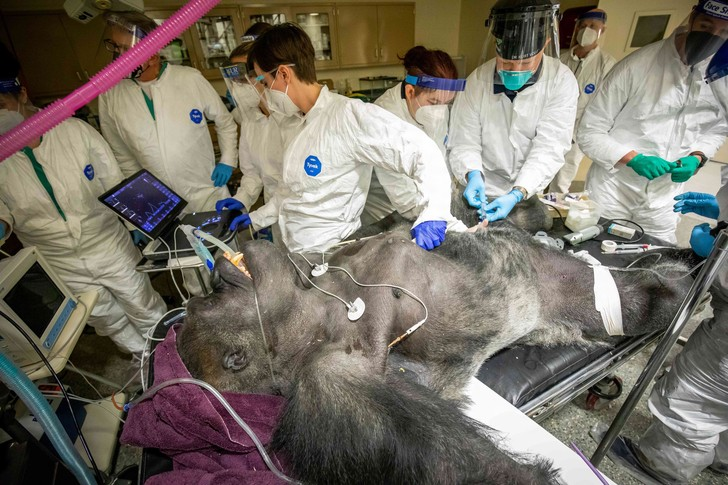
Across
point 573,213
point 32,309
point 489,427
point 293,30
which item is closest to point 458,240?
point 489,427

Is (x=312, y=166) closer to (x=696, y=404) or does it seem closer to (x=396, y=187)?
(x=396, y=187)

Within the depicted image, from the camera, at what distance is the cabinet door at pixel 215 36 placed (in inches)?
178

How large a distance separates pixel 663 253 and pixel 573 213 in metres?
0.47

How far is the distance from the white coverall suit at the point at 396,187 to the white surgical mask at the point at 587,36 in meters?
2.47

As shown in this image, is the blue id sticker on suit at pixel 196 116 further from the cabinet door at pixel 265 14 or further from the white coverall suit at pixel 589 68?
the white coverall suit at pixel 589 68

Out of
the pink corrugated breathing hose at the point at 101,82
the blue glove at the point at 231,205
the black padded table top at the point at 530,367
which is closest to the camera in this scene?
the pink corrugated breathing hose at the point at 101,82

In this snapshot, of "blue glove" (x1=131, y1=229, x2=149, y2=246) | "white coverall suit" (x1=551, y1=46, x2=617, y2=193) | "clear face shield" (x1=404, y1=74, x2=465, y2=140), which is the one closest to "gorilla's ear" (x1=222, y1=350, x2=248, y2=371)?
"blue glove" (x1=131, y1=229, x2=149, y2=246)

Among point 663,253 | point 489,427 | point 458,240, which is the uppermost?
point 458,240

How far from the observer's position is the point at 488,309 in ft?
4.36

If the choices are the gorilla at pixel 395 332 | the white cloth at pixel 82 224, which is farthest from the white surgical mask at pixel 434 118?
the white cloth at pixel 82 224

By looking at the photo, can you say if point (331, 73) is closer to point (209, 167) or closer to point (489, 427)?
point (209, 167)

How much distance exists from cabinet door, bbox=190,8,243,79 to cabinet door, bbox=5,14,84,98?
1.45m

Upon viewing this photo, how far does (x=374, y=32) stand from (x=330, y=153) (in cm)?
525

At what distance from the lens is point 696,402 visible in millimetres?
1362
